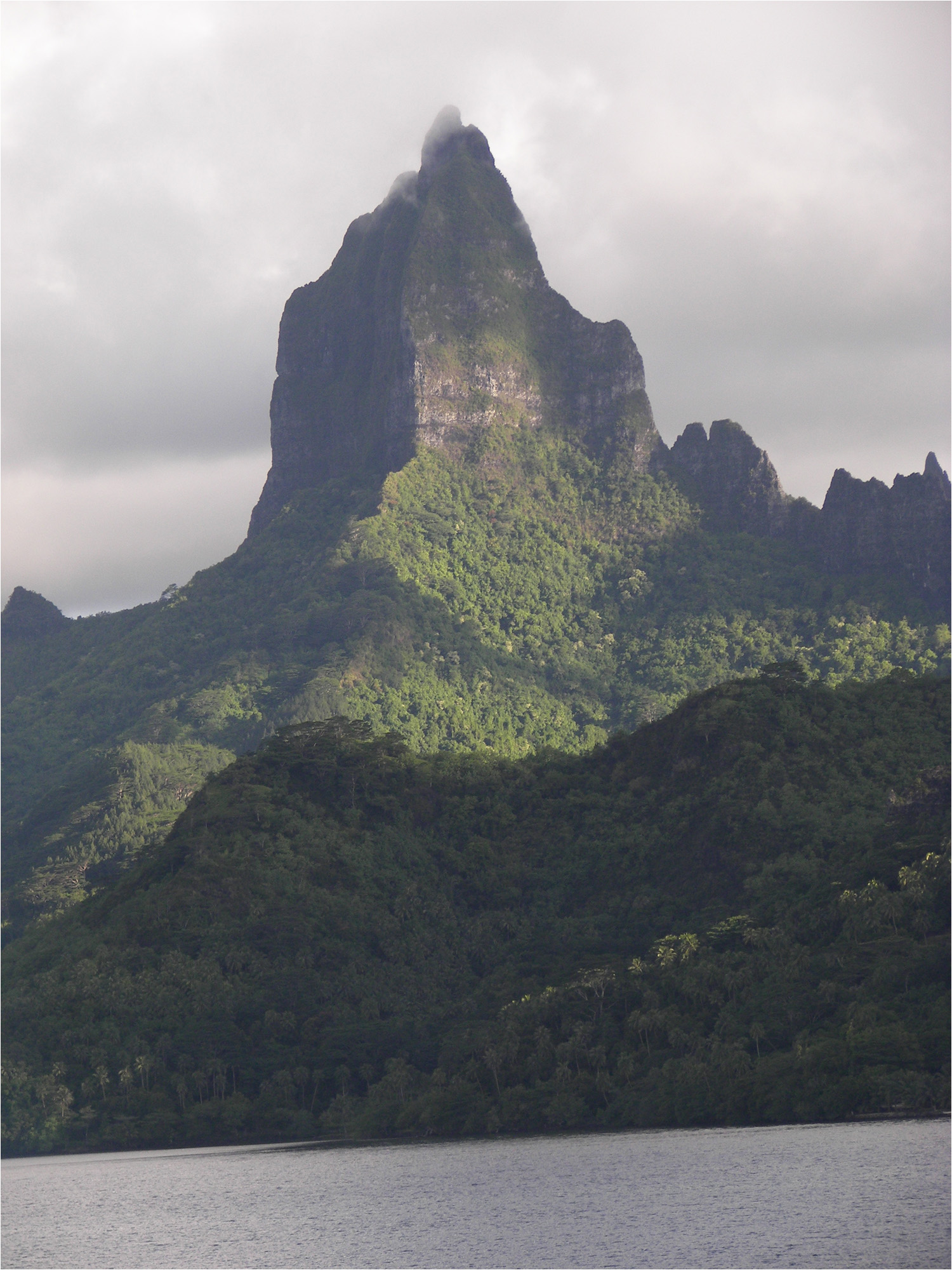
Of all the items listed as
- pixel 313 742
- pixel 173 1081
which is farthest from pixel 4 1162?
pixel 313 742

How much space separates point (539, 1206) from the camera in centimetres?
7906

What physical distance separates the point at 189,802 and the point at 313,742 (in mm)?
14545

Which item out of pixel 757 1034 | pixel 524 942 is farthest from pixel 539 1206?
pixel 524 942

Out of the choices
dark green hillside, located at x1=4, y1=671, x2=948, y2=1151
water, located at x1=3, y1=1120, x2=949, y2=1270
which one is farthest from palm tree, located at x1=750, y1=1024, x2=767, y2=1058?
water, located at x1=3, y1=1120, x2=949, y2=1270

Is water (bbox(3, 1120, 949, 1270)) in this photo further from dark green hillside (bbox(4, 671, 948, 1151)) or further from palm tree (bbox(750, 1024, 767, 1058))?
→ dark green hillside (bbox(4, 671, 948, 1151))

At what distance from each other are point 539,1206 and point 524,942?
65.6 metres

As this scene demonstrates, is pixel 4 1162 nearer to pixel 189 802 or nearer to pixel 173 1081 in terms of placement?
pixel 173 1081

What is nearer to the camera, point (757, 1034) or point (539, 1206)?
point (539, 1206)

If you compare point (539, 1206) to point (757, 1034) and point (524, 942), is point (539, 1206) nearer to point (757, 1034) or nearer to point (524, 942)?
point (757, 1034)

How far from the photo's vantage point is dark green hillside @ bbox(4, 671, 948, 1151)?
10938cm

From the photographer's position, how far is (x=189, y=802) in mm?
165250

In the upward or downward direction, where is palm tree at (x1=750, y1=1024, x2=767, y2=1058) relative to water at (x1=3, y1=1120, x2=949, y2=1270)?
upward

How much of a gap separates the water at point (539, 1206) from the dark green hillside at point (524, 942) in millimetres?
9483

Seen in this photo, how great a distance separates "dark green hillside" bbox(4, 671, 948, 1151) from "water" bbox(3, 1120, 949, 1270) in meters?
9.48
